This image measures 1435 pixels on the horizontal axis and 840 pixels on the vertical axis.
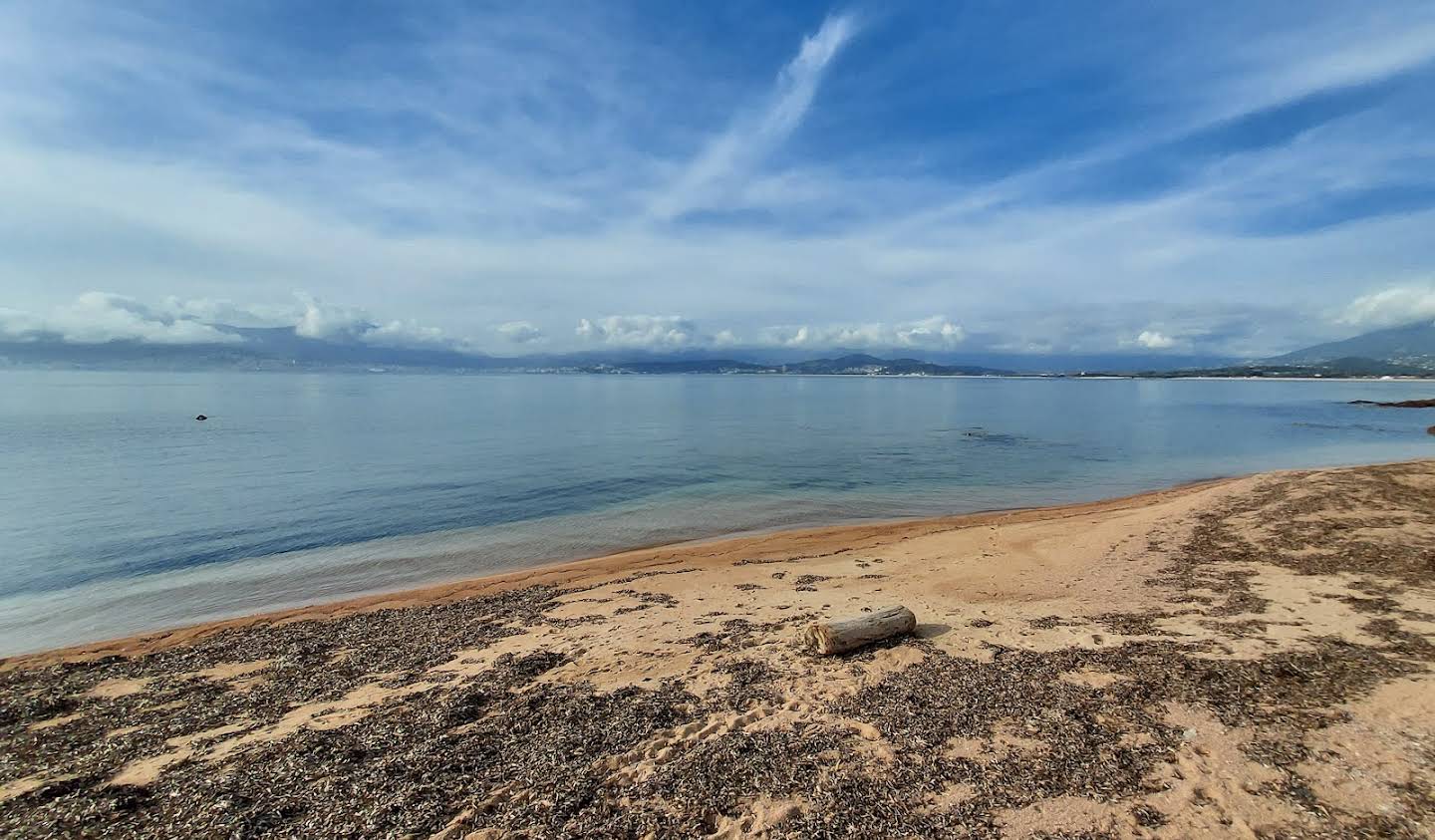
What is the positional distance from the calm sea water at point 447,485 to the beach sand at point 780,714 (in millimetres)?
5576

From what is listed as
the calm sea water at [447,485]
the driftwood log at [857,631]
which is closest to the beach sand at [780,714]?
the driftwood log at [857,631]

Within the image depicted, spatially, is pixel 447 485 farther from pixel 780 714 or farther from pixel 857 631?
pixel 780 714

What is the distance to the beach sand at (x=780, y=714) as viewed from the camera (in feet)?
19.0

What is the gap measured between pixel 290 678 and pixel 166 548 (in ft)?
51.6

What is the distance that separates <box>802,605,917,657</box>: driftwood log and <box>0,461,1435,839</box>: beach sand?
278 mm

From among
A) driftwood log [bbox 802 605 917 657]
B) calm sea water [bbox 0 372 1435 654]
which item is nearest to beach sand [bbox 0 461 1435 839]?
driftwood log [bbox 802 605 917 657]

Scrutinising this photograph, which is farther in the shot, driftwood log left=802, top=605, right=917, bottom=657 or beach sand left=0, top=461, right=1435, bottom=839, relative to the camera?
driftwood log left=802, top=605, right=917, bottom=657

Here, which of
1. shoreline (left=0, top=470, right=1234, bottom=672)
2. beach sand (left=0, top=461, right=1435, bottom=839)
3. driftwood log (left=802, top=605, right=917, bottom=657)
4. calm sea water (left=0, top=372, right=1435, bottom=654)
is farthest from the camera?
calm sea water (left=0, top=372, right=1435, bottom=654)

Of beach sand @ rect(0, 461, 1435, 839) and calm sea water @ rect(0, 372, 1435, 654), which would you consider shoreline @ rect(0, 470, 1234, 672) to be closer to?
beach sand @ rect(0, 461, 1435, 839)

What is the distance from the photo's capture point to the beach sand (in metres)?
5.79

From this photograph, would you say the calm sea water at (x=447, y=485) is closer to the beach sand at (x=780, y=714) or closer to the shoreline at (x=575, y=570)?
the shoreline at (x=575, y=570)

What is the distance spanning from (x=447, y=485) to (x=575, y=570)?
16.8 metres

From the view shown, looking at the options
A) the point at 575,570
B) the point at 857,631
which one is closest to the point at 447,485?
the point at 575,570

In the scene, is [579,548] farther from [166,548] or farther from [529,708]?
[166,548]
